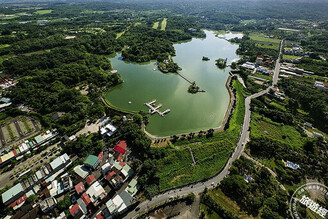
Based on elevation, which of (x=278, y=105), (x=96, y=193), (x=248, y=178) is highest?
(x=278, y=105)

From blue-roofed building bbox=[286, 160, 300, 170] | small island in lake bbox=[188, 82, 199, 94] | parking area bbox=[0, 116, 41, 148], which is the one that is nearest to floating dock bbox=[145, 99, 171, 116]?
small island in lake bbox=[188, 82, 199, 94]

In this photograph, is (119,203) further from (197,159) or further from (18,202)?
Result: (197,159)

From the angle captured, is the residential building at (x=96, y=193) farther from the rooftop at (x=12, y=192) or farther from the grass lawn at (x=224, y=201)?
the grass lawn at (x=224, y=201)

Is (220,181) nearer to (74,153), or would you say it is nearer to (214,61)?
(74,153)

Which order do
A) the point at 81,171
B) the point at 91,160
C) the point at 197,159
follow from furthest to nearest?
the point at 197,159
the point at 91,160
the point at 81,171

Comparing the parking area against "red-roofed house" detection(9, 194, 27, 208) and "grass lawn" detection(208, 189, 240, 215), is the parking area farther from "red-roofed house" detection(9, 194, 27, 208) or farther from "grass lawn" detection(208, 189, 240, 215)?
"grass lawn" detection(208, 189, 240, 215)

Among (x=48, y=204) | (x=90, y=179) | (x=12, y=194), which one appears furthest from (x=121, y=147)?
(x=12, y=194)

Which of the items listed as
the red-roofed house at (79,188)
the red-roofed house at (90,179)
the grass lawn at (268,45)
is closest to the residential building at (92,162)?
the red-roofed house at (90,179)
